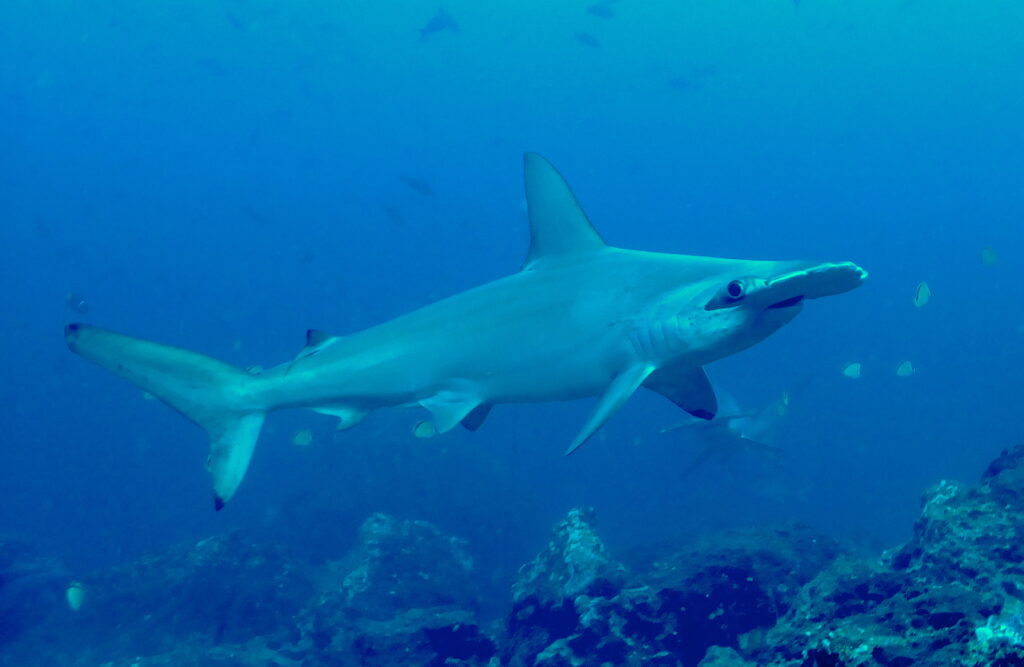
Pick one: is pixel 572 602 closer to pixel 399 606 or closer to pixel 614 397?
pixel 614 397

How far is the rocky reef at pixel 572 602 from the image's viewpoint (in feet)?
10.4

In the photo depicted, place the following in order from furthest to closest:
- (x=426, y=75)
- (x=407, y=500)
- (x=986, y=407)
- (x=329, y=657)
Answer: (x=426, y=75) < (x=986, y=407) < (x=407, y=500) < (x=329, y=657)

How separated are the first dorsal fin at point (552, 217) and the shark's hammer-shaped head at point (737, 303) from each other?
1.04 meters

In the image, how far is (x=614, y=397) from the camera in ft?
13.0

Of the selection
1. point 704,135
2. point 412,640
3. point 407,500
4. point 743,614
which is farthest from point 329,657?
point 704,135

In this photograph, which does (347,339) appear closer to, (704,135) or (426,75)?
(426,75)

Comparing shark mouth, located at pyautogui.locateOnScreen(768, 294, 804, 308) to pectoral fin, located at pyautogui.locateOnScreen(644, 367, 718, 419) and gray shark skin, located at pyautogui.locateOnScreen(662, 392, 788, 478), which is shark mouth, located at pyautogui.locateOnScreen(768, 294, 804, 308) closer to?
pectoral fin, located at pyautogui.locateOnScreen(644, 367, 718, 419)

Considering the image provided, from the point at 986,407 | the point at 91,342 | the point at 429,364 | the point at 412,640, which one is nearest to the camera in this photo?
the point at 91,342

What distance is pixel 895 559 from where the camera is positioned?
6086 mm

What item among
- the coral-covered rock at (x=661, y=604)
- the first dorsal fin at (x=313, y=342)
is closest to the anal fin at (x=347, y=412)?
the first dorsal fin at (x=313, y=342)

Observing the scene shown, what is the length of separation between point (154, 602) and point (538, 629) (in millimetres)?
10284

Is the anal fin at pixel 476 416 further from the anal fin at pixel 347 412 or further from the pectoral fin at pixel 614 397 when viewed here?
the pectoral fin at pixel 614 397

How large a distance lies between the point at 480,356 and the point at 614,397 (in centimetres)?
94

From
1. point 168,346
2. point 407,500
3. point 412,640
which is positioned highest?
point 168,346
